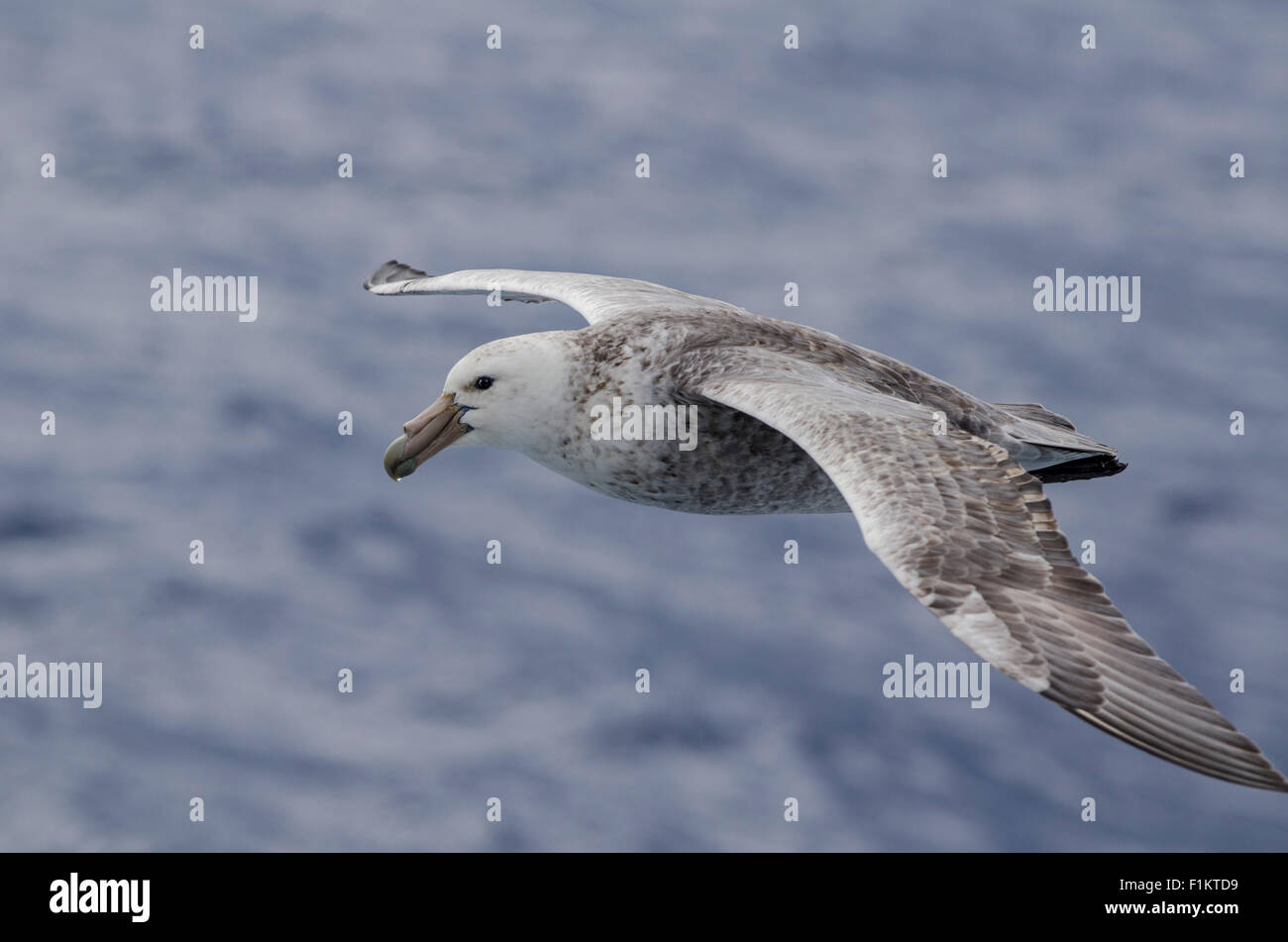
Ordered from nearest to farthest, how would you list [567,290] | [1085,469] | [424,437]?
[424,437] < [1085,469] < [567,290]

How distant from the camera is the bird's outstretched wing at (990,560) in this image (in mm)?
11242

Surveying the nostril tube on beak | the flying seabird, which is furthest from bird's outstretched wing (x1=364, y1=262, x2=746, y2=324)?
the nostril tube on beak

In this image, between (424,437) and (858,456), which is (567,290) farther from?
(858,456)

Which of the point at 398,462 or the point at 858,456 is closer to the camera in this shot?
the point at 858,456

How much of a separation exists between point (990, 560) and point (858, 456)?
117 centimetres

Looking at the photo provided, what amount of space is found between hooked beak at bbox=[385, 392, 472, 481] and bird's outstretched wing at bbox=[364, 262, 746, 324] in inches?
69.9

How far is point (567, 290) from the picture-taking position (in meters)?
17.4

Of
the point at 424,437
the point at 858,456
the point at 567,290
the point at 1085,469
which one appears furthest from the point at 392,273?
the point at 858,456

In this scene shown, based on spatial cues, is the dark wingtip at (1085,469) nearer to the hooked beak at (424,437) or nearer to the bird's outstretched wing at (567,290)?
the bird's outstretched wing at (567,290)

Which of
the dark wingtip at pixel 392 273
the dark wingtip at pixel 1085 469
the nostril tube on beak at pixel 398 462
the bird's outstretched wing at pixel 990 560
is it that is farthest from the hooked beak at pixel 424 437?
the dark wingtip at pixel 392 273

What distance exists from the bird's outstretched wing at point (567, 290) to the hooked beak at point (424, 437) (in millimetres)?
1776

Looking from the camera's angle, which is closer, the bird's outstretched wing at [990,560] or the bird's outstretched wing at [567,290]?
the bird's outstretched wing at [990,560]

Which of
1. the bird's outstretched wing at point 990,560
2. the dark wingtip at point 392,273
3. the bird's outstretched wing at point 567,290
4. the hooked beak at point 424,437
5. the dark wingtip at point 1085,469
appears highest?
the dark wingtip at point 392,273

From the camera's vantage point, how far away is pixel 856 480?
12.7 meters
